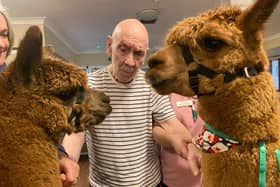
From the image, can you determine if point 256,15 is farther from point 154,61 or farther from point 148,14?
point 148,14

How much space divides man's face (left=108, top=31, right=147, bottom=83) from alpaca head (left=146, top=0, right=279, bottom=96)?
66 cm

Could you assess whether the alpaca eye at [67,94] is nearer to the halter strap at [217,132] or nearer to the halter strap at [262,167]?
the halter strap at [217,132]

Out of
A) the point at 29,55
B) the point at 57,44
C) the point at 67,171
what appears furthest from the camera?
the point at 57,44

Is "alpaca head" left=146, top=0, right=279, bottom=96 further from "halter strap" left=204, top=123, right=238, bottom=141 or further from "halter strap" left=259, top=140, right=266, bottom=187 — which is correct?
"halter strap" left=259, top=140, right=266, bottom=187

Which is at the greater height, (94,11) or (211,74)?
(94,11)

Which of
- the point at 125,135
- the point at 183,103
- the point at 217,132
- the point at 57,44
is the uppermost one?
the point at 217,132

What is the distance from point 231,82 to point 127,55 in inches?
32.3

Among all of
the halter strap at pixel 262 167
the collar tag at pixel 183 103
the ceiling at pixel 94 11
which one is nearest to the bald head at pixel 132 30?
the collar tag at pixel 183 103

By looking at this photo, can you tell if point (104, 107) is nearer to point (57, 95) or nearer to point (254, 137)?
point (57, 95)

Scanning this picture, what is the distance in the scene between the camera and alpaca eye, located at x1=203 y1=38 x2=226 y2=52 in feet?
3.05

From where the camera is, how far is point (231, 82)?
0.94 meters

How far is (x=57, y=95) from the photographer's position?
0.98 metres

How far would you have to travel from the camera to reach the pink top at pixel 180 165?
179 centimetres

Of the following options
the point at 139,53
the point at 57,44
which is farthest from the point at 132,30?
the point at 57,44
